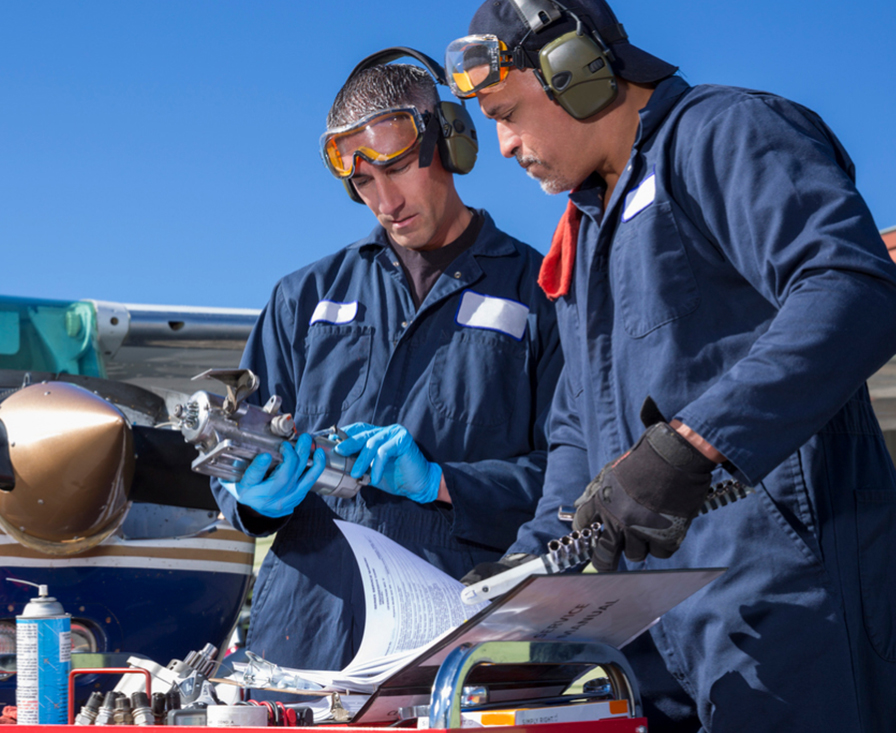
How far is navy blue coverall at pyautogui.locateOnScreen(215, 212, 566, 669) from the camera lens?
2.50 metres

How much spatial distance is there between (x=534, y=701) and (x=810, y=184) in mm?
845

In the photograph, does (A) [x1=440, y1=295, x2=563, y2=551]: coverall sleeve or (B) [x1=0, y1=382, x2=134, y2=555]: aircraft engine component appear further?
(B) [x1=0, y1=382, x2=134, y2=555]: aircraft engine component

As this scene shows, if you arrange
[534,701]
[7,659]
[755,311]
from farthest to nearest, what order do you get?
[7,659]
[755,311]
[534,701]

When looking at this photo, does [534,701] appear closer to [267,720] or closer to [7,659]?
[267,720]

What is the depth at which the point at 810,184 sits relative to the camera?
1375 mm

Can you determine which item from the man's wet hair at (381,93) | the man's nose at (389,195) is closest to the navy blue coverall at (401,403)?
the man's nose at (389,195)

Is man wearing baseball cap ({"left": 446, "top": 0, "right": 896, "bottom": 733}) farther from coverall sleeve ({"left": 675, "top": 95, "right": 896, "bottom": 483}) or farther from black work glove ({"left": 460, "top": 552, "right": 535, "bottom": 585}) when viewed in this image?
black work glove ({"left": 460, "top": 552, "right": 535, "bottom": 585})

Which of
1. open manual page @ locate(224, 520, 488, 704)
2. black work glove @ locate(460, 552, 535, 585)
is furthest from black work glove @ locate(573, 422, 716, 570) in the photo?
open manual page @ locate(224, 520, 488, 704)

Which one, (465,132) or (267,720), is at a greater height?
(465,132)

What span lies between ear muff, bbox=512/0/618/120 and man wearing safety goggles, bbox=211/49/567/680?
97 centimetres

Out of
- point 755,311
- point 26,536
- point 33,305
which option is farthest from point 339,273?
point 33,305

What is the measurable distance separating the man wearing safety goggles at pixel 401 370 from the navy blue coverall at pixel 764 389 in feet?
2.84

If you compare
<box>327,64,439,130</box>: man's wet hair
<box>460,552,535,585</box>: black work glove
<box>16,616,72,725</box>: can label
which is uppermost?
<box>327,64,439,130</box>: man's wet hair

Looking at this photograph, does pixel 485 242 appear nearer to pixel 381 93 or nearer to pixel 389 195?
pixel 389 195
